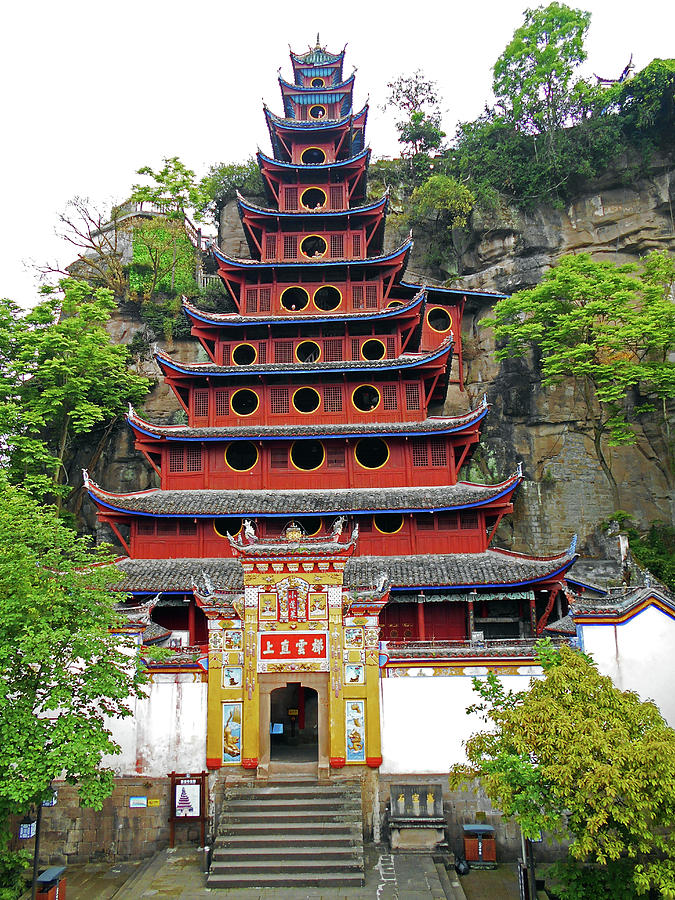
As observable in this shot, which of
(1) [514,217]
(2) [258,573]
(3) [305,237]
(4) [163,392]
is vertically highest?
(1) [514,217]

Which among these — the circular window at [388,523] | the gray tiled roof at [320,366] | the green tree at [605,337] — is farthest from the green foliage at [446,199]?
the circular window at [388,523]

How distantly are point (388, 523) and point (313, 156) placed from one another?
18.4 m

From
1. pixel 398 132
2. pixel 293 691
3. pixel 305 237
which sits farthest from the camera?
pixel 398 132

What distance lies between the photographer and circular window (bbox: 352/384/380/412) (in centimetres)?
2583

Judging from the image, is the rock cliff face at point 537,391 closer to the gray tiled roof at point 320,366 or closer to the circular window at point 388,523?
the gray tiled roof at point 320,366

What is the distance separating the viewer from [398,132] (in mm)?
43594

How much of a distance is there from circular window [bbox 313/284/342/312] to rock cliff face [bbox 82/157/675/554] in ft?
33.7

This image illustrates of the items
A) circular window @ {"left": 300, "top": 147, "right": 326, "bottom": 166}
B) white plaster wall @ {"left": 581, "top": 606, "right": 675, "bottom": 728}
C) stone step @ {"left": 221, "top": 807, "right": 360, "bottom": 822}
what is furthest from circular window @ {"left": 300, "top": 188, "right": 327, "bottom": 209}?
stone step @ {"left": 221, "top": 807, "right": 360, "bottom": 822}

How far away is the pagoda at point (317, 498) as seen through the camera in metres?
15.6

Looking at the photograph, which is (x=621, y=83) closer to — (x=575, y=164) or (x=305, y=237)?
(x=575, y=164)

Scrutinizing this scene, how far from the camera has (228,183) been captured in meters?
41.7

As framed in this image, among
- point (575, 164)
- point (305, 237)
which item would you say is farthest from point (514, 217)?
point (305, 237)

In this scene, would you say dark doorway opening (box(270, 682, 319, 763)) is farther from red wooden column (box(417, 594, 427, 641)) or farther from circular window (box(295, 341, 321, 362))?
circular window (box(295, 341, 321, 362))

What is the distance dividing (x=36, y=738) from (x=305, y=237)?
2289 centimetres
